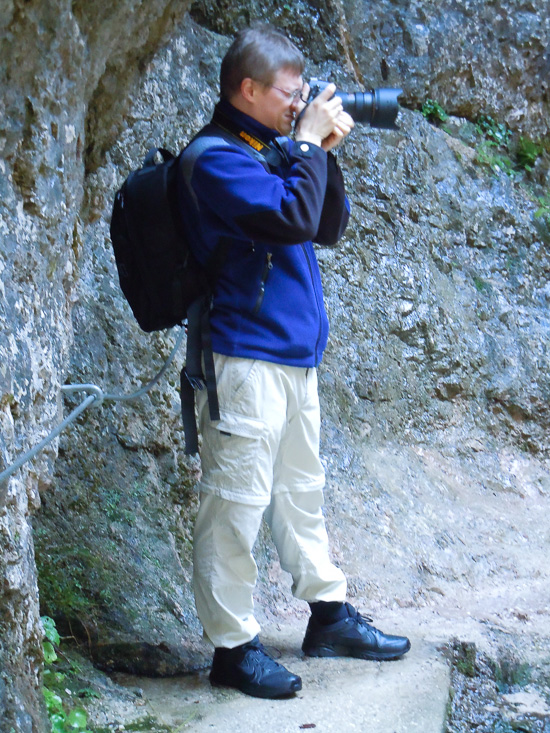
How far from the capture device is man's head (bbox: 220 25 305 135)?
2.73 m

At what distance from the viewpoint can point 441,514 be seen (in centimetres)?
471

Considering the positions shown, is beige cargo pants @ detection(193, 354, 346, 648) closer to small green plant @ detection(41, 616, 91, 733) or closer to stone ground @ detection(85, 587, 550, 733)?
stone ground @ detection(85, 587, 550, 733)

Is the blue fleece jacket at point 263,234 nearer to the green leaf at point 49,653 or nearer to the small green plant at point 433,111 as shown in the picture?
the green leaf at point 49,653

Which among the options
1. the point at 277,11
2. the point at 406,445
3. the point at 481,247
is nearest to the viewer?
the point at 406,445

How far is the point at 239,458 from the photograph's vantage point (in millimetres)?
2650

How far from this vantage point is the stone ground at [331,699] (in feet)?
8.36

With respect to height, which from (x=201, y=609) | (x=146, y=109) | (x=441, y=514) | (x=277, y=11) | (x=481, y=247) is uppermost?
(x=277, y=11)

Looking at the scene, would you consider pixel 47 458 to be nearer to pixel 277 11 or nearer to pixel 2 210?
pixel 2 210

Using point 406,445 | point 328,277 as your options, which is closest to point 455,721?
point 406,445

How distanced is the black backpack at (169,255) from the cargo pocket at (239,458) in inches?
2.6

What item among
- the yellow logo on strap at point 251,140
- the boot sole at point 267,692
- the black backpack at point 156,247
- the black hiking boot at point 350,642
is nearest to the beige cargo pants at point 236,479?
the boot sole at point 267,692

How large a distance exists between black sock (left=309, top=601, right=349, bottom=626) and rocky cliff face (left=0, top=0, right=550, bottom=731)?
48 cm

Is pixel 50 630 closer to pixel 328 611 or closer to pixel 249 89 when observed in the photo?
pixel 328 611

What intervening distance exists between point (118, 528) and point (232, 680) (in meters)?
1.00
